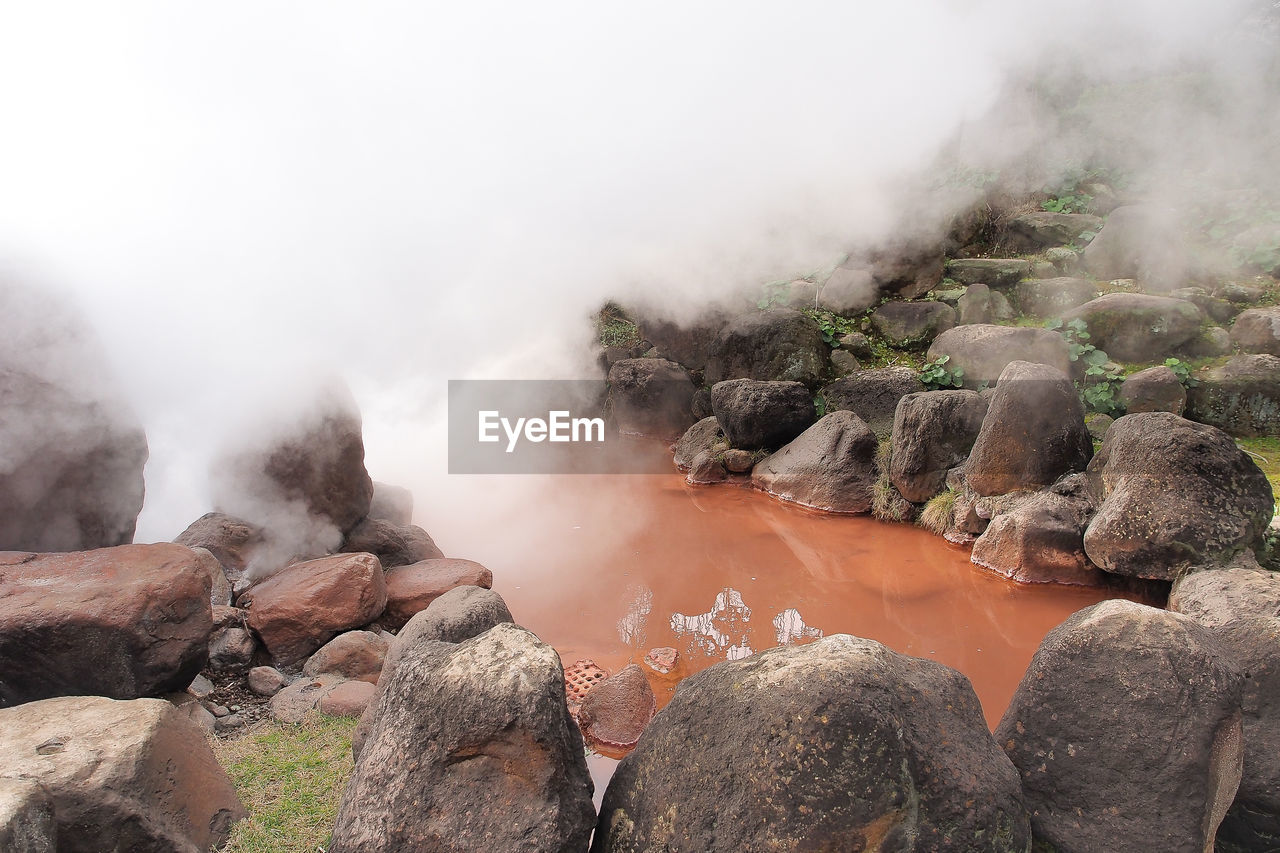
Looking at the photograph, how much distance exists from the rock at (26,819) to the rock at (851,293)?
10.1 meters

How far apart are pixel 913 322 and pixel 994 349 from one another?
1690 mm

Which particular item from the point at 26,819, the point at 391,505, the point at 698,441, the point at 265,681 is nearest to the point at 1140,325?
the point at 698,441

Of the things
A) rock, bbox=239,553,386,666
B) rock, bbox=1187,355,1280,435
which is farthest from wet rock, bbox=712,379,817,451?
rock, bbox=239,553,386,666

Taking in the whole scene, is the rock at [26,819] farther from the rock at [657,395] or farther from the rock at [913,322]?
the rock at [913,322]

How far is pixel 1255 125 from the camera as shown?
461 inches

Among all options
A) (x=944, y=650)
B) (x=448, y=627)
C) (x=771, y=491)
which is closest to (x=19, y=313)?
(x=448, y=627)

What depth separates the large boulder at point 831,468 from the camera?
795cm

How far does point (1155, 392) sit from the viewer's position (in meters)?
7.41

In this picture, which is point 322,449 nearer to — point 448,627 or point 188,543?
point 188,543

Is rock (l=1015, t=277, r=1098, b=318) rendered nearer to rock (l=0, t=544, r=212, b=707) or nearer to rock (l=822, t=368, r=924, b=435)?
rock (l=822, t=368, r=924, b=435)

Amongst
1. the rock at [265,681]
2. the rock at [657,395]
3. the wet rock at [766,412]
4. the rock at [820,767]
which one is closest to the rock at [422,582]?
the rock at [265,681]

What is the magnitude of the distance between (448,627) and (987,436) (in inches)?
217

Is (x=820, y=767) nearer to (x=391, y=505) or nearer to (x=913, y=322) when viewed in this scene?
(x=391, y=505)

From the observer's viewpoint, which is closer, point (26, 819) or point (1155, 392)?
point (26, 819)
